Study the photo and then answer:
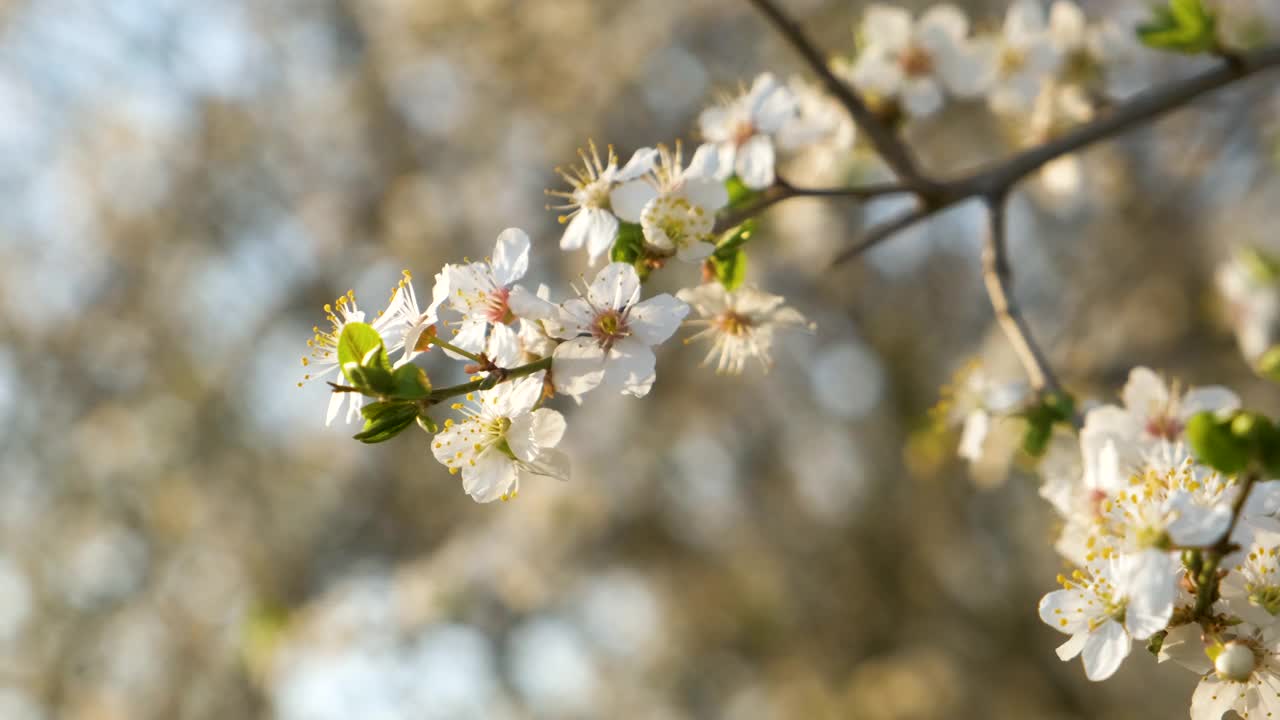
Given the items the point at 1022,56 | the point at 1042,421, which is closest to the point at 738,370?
the point at 1042,421

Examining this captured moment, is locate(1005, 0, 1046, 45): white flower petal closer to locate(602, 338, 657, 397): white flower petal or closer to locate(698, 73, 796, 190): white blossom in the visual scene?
locate(698, 73, 796, 190): white blossom

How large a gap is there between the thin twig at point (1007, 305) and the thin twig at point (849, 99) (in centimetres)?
14

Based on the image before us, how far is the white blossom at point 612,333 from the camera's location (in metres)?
0.94

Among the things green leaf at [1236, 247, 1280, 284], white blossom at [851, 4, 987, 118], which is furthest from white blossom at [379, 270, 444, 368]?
green leaf at [1236, 247, 1280, 284]

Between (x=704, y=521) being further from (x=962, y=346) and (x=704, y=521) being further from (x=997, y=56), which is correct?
(x=997, y=56)

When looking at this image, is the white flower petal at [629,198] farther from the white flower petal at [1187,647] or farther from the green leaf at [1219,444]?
the white flower petal at [1187,647]

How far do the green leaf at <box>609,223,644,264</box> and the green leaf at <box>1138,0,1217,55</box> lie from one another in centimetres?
86

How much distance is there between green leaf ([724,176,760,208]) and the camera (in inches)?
Answer: 48.1

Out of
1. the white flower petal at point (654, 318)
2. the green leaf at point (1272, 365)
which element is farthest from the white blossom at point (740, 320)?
the green leaf at point (1272, 365)

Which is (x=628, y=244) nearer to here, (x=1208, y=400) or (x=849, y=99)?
(x=849, y=99)

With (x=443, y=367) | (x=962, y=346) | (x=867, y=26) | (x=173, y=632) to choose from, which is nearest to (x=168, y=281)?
(x=173, y=632)

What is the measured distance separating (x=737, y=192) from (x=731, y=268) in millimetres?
168

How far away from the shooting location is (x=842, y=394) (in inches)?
211

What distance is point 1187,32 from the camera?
52.6 inches
